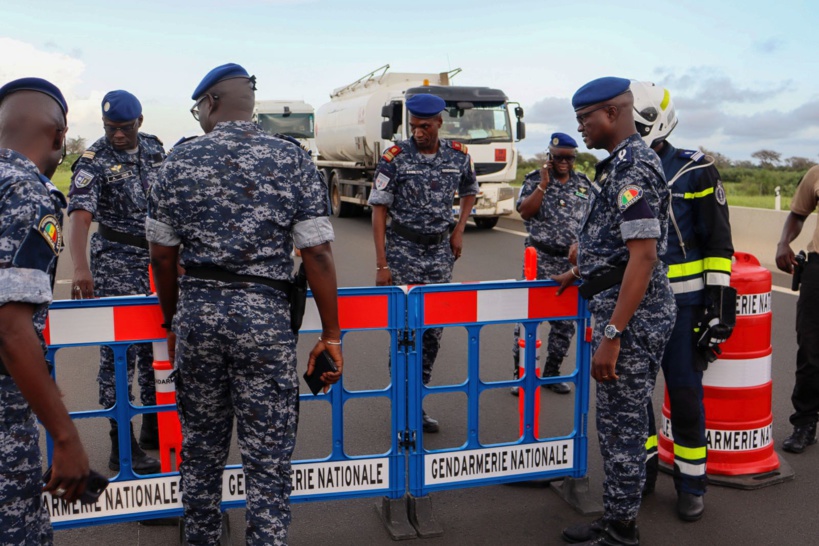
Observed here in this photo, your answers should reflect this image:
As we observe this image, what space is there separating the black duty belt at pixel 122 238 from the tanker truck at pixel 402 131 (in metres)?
9.13

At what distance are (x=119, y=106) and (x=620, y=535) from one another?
11.6 ft

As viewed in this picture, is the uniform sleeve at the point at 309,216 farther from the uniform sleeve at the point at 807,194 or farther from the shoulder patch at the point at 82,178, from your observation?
the uniform sleeve at the point at 807,194

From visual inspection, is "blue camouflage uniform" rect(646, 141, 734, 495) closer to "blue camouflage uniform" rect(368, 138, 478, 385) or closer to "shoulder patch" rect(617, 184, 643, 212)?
"shoulder patch" rect(617, 184, 643, 212)

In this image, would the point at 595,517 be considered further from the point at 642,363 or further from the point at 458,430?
the point at 458,430

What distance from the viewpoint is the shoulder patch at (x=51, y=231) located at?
213cm

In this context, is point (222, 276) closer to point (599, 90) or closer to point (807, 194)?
point (599, 90)

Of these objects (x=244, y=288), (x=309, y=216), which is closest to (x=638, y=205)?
(x=309, y=216)

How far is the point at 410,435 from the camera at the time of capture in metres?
3.82

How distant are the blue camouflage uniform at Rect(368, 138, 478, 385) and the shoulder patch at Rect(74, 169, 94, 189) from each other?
179 cm

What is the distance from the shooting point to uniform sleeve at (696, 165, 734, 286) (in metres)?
3.76

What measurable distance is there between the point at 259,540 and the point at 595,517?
73.6 inches

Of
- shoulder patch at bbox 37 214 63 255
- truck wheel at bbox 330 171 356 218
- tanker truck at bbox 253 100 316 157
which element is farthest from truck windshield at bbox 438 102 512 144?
shoulder patch at bbox 37 214 63 255

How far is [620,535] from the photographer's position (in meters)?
3.53

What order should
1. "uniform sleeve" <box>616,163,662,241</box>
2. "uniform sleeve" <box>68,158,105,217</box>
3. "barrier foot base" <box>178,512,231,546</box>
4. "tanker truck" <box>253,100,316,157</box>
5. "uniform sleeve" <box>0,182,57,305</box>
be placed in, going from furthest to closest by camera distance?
"tanker truck" <box>253,100,316,157</box> → "uniform sleeve" <box>68,158,105,217</box> → "barrier foot base" <box>178,512,231,546</box> → "uniform sleeve" <box>616,163,662,241</box> → "uniform sleeve" <box>0,182,57,305</box>
